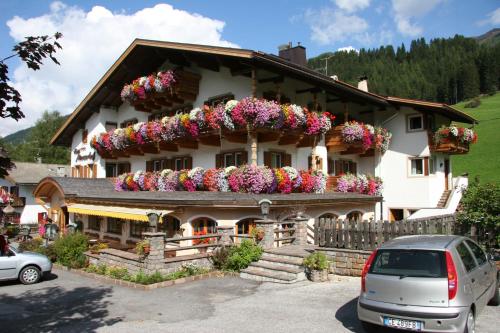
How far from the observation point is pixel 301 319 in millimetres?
9289

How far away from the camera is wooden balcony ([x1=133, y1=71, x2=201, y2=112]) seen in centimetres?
2281

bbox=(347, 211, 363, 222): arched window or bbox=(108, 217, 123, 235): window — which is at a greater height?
bbox=(347, 211, 363, 222): arched window

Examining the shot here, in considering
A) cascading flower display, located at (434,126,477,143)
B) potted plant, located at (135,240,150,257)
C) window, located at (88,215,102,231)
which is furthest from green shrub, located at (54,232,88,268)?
cascading flower display, located at (434,126,477,143)

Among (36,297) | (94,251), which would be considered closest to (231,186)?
(94,251)

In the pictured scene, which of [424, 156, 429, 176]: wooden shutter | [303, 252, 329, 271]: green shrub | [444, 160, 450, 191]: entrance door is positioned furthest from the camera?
[444, 160, 450, 191]: entrance door

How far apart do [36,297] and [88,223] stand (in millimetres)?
15189

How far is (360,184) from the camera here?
80.3ft

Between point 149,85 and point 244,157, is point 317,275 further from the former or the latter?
point 149,85

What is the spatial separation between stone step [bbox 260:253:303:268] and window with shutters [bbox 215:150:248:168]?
6.94m

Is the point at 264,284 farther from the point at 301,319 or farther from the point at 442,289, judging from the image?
the point at 442,289

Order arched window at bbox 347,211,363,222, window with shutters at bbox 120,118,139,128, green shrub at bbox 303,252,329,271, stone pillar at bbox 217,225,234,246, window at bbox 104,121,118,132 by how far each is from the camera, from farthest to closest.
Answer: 1. window at bbox 104,121,118,132
2. window with shutters at bbox 120,118,139,128
3. arched window at bbox 347,211,363,222
4. stone pillar at bbox 217,225,234,246
5. green shrub at bbox 303,252,329,271

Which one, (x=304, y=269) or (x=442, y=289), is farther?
(x=304, y=269)

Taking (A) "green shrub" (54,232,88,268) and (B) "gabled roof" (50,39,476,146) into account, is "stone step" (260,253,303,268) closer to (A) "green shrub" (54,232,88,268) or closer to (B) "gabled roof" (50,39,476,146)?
(A) "green shrub" (54,232,88,268)

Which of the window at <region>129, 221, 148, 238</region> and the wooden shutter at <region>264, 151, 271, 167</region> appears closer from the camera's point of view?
the wooden shutter at <region>264, 151, 271, 167</region>
